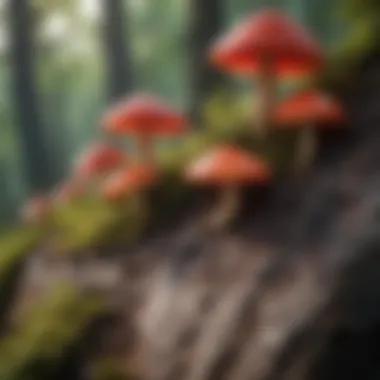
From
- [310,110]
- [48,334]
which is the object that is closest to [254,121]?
[310,110]

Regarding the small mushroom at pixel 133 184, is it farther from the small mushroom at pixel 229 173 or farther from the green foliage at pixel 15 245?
the green foliage at pixel 15 245

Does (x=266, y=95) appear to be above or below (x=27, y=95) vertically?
below

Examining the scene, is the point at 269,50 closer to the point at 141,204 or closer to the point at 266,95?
the point at 266,95

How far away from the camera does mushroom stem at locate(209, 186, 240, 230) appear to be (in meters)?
1.41

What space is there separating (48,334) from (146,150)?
41 cm

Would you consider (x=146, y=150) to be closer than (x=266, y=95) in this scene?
No

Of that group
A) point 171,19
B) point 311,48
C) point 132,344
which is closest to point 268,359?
point 132,344

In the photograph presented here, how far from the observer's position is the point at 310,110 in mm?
1413

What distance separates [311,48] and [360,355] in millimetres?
576

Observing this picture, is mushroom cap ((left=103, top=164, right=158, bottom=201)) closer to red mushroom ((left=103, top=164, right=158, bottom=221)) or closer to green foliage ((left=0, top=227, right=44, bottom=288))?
red mushroom ((left=103, top=164, right=158, bottom=221))

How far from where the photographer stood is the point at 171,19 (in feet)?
6.36

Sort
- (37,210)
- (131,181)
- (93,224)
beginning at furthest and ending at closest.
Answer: (37,210), (93,224), (131,181)

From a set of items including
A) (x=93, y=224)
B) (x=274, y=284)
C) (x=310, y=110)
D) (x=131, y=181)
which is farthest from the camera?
(x=93, y=224)

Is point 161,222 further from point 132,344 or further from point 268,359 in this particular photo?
point 268,359
